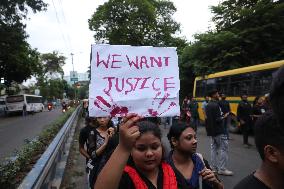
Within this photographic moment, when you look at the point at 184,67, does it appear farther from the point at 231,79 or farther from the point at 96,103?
the point at 96,103

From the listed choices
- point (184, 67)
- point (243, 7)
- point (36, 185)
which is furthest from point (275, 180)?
point (184, 67)

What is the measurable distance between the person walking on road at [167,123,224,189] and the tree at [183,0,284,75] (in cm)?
2015

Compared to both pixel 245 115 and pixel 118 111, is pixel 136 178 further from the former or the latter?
pixel 245 115

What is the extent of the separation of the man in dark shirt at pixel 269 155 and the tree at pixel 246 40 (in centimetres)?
2180

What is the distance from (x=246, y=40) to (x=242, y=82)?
7.31 m

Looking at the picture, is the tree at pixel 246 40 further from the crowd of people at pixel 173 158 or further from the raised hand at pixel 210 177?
the raised hand at pixel 210 177

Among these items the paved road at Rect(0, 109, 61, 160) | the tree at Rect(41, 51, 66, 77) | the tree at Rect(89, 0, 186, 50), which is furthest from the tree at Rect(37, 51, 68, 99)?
the paved road at Rect(0, 109, 61, 160)

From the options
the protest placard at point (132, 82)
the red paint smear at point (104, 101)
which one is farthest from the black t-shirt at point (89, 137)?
the red paint smear at point (104, 101)

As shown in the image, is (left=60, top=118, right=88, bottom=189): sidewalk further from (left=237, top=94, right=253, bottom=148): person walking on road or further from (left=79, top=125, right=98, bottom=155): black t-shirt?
(left=237, top=94, right=253, bottom=148): person walking on road

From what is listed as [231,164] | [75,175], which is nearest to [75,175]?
[75,175]

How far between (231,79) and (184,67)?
35.7ft

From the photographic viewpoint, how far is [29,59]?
1732 inches

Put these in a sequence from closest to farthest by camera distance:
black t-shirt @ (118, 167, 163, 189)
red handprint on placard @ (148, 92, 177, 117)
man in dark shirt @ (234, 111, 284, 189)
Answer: man in dark shirt @ (234, 111, 284, 189)
black t-shirt @ (118, 167, 163, 189)
red handprint on placard @ (148, 92, 177, 117)

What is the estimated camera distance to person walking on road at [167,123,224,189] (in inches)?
121
